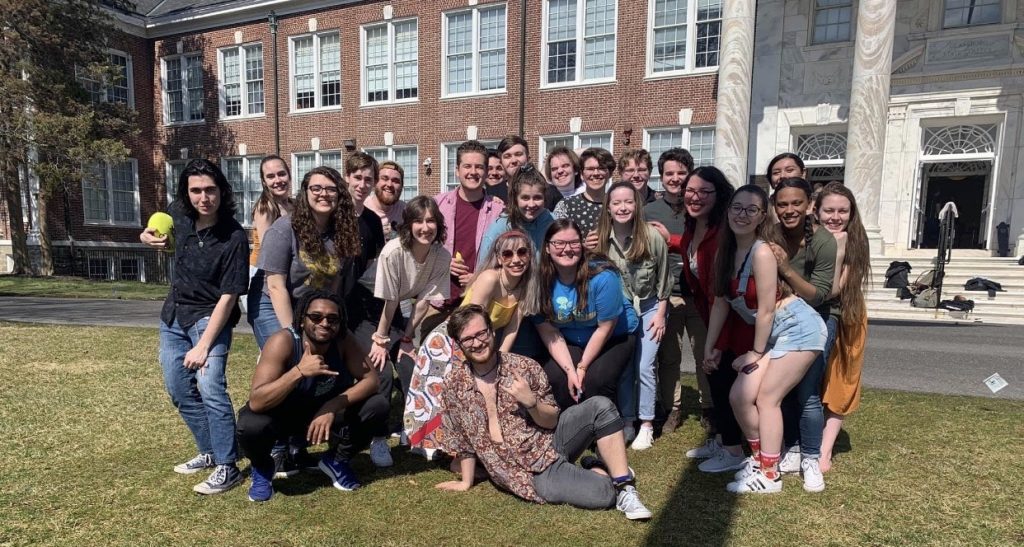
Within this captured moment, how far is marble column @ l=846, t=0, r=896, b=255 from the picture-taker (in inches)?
509

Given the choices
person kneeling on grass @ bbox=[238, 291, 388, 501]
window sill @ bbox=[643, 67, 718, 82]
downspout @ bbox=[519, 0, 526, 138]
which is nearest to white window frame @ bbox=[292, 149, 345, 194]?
downspout @ bbox=[519, 0, 526, 138]

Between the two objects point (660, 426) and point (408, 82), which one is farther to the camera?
point (408, 82)

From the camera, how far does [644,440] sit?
13.7ft

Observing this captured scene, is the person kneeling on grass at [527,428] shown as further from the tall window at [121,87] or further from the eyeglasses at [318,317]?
the tall window at [121,87]

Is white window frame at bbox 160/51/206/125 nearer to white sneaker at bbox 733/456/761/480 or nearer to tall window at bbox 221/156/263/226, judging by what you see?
tall window at bbox 221/156/263/226

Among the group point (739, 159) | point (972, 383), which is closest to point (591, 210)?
point (972, 383)

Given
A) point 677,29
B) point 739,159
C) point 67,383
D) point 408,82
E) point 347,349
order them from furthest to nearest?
point 408,82
point 677,29
point 739,159
point 67,383
point 347,349

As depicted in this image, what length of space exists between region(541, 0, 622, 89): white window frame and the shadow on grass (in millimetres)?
14501

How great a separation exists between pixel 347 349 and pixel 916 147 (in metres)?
16.7

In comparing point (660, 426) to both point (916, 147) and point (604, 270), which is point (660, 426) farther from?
point (916, 147)

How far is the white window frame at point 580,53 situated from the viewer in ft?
53.5

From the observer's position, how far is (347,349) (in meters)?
3.39

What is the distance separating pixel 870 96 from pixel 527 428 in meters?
13.5

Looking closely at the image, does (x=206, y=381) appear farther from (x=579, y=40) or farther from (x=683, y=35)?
(x=579, y=40)
